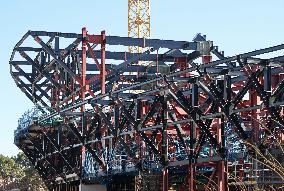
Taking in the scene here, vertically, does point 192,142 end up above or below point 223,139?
below

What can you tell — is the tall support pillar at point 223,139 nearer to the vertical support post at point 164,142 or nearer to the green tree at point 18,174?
the vertical support post at point 164,142

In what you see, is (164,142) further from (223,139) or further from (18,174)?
(18,174)

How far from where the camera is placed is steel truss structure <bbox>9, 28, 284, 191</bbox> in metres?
23.3

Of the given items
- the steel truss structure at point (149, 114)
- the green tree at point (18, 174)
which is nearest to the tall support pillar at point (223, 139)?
the steel truss structure at point (149, 114)

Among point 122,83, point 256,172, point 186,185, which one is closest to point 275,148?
point 256,172

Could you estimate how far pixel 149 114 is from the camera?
93.7 feet

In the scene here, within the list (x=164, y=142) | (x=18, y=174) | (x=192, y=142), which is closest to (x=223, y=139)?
(x=192, y=142)

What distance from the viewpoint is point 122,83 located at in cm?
4853

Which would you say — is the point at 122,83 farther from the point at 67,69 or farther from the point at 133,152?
the point at 133,152

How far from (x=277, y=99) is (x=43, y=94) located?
3345 centimetres

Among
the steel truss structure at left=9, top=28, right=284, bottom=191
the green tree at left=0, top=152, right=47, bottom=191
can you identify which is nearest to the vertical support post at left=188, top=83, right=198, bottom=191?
the steel truss structure at left=9, top=28, right=284, bottom=191

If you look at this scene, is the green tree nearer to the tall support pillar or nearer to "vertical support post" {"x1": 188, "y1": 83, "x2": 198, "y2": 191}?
"vertical support post" {"x1": 188, "y1": 83, "x2": 198, "y2": 191}

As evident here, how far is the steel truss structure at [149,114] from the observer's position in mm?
23344

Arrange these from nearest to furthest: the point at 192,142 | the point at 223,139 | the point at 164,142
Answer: the point at 223,139 < the point at 192,142 < the point at 164,142
